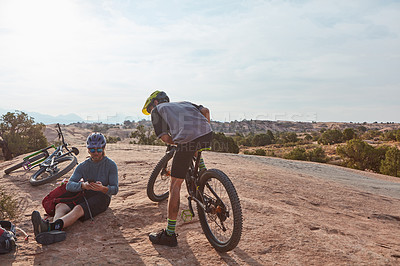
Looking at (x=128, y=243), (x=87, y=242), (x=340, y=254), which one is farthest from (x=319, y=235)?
(x=87, y=242)

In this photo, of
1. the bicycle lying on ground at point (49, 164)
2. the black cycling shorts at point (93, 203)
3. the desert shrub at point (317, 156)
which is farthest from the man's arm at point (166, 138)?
the desert shrub at point (317, 156)

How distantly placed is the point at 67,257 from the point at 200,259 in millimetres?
1567

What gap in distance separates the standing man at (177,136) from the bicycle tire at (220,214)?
0.36 metres

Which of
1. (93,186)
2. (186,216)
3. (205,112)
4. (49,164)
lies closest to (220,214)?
(186,216)

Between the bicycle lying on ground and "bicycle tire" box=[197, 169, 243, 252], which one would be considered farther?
the bicycle lying on ground

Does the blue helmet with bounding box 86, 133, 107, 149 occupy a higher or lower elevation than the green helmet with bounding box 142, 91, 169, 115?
lower

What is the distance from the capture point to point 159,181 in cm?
537

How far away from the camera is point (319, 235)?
4.00 metres

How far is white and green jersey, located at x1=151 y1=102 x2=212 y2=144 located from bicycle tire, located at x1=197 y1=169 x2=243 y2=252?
56 centimetres

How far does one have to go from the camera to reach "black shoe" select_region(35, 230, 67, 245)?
3.49m

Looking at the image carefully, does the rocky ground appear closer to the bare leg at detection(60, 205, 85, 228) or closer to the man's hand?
the bare leg at detection(60, 205, 85, 228)

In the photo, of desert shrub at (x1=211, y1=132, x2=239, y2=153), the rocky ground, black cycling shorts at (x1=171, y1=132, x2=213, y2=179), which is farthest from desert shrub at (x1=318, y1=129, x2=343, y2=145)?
black cycling shorts at (x1=171, y1=132, x2=213, y2=179)

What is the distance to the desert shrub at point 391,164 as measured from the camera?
18.3m

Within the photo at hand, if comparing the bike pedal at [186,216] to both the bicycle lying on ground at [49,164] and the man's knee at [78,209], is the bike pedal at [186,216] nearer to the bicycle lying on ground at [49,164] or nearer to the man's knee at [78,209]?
the man's knee at [78,209]
